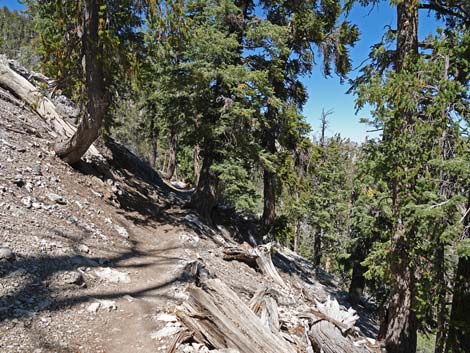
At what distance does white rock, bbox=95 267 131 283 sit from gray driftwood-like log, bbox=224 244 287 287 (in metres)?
3.50

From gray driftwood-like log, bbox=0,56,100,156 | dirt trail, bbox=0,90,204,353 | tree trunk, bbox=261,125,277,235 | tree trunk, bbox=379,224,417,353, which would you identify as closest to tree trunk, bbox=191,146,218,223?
dirt trail, bbox=0,90,204,353

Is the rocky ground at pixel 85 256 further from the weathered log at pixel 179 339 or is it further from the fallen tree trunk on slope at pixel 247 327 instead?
the fallen tree trunk on slope at pixel 247 327

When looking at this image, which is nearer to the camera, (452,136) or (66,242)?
(452,136)

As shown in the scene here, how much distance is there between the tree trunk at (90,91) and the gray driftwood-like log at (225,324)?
5590 millimetres

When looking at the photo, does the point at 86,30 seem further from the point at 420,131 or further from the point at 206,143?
the point at 420,131

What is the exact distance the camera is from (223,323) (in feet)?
13.6

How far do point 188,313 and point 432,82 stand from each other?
571 cm

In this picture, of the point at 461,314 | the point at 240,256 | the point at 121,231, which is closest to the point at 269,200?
the point at 240,256

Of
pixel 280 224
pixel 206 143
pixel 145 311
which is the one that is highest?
pixel 206 143

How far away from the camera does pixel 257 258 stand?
9.41 meters

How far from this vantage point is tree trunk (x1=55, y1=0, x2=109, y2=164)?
7.35 m

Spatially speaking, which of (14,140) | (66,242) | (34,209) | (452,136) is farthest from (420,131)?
(14,140)

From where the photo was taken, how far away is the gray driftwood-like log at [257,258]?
29.6ft

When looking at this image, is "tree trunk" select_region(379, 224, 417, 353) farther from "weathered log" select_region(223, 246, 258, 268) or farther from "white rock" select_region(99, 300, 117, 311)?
"white rock" select_region(99, 300, 117, 311)
